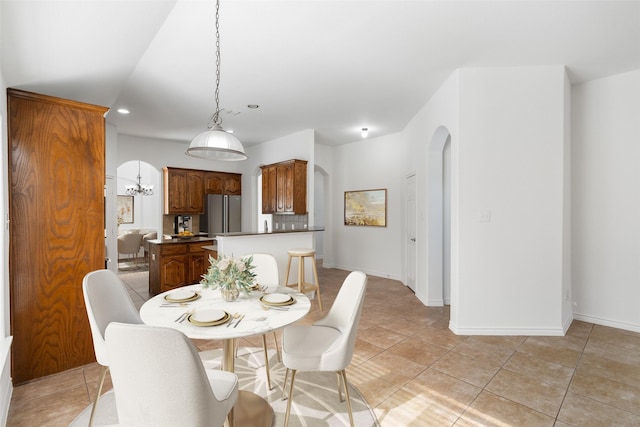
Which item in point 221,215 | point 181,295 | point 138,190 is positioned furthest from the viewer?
point 138,190

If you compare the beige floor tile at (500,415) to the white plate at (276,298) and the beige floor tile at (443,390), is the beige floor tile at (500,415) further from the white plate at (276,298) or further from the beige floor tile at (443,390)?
the white plate at (276,298)

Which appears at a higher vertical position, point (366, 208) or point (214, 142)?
point (214, 142)

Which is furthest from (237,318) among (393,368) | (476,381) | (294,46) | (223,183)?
(223,183)

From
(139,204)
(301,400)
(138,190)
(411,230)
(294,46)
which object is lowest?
(301,400)

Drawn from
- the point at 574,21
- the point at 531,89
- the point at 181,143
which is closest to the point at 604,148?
the point at 531,89

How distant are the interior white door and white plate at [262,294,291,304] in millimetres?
3480

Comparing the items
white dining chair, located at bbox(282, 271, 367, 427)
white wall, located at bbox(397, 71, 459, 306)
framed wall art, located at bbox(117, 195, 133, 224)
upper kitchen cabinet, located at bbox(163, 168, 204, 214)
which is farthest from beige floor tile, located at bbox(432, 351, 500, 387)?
framed wall art, located at bbox(117, 195, 133, 224)

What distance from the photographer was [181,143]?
21.8 feet

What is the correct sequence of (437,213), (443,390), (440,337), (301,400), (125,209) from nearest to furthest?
(301,400) → (443,390) → (440,337) → (437,213) → (125,209)

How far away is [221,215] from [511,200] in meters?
5.49

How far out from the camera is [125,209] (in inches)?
380

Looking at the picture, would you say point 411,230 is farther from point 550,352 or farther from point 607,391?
point 607,391

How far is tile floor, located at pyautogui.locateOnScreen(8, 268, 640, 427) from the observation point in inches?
81.3

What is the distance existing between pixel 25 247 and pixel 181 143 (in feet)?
15.0
